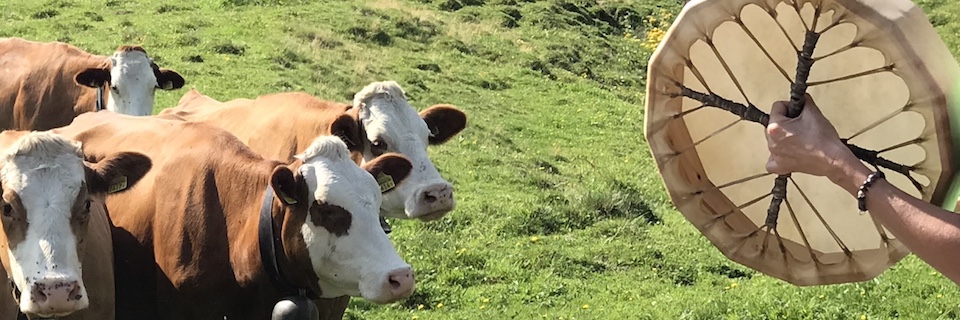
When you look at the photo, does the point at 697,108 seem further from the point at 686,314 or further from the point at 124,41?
the point at 124,41

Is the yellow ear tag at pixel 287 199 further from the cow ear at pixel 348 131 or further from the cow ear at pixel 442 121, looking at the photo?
the cow ear at pixel 442 121

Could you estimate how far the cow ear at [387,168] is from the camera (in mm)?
4922

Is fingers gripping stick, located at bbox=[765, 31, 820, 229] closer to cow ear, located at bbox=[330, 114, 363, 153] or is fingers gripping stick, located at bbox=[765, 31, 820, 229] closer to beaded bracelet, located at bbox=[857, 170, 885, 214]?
beaded bracelet, located at bbox=[857, 170, 885, 214]

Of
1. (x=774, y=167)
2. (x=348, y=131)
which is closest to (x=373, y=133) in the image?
(x=348, y=131)

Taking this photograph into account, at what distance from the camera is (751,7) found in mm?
3285

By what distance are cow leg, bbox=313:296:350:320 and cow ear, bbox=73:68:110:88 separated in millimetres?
4373

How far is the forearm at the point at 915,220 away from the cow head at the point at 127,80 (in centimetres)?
738

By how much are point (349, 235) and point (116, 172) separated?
1.04 metres

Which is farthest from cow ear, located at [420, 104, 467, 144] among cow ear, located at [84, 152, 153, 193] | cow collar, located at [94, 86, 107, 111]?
cow collar, located at [94, 86, 107, 111]

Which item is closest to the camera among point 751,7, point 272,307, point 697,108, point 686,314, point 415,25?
point 751,7

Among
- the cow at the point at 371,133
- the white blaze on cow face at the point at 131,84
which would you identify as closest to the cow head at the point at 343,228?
the cow at the point at 371,133

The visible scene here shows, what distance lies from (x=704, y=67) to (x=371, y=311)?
4.68m

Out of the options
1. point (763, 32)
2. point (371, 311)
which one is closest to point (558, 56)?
point (371, 311)

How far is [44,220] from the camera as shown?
412cm
